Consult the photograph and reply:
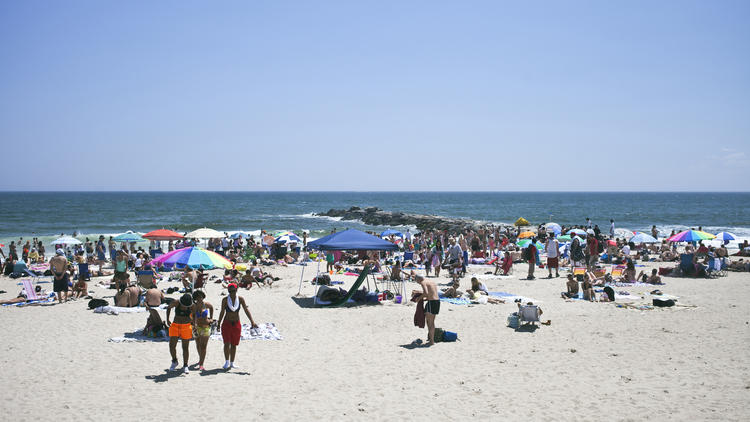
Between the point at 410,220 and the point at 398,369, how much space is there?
42087 mm

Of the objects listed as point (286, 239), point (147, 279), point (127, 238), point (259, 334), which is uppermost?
point (127, 238)

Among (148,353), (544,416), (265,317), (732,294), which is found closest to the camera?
(544,416)

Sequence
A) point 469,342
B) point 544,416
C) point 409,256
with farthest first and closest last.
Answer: point 409,256
point 469,342
point 544,416

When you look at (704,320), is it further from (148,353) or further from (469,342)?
(148,353)

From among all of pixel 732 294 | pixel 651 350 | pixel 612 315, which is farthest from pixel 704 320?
pixel 732 294

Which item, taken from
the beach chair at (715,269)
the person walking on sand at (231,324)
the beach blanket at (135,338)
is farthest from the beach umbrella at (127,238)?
the beach chair at (715,269)

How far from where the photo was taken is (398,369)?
7.43 m

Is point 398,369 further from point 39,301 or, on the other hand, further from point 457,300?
point 39,301

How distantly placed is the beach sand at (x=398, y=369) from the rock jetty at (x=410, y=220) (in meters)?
26.4

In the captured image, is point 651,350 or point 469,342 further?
point 469,342

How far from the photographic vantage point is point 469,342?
8.89 meters

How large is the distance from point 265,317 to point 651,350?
288 inches

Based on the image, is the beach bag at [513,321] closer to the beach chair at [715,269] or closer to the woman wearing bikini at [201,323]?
the woman wearing bikini at [201,323]

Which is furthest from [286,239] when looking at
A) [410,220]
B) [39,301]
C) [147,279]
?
[410,220]
